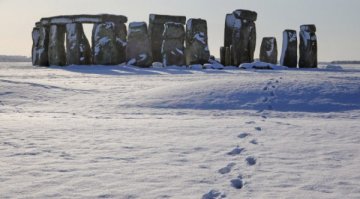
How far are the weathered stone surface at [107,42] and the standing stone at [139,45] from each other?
27.0 inches

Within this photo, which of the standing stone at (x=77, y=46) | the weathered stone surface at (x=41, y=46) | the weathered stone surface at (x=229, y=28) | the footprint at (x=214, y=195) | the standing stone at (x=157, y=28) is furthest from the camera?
the weathered stone surface at (x=41, y=46)

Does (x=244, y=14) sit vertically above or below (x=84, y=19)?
above

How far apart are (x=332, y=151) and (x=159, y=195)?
79.4 inches

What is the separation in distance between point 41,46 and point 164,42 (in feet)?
20.2

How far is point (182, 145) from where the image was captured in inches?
180

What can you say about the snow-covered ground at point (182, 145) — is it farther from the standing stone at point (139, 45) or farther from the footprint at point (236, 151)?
the standing stone at point (139, 45)

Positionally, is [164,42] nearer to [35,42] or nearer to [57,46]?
[57,46]

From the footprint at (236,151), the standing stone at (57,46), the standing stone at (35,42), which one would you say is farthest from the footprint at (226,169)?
the standing stone at (35,42)

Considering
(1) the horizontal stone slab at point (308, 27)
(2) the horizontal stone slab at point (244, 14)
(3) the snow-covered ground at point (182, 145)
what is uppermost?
(2) the horizontal stone slab at point (244, 14)

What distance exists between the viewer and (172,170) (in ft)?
11.8

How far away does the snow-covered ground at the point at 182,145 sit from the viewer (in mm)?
3180

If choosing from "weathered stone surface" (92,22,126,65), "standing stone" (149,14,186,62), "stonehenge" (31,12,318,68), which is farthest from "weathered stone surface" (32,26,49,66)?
"standing stone" (149,14,186,62)

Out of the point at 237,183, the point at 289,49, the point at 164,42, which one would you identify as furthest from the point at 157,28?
the point at 237,183

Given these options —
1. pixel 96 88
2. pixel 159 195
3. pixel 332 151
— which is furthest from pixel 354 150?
pixel 96 88
